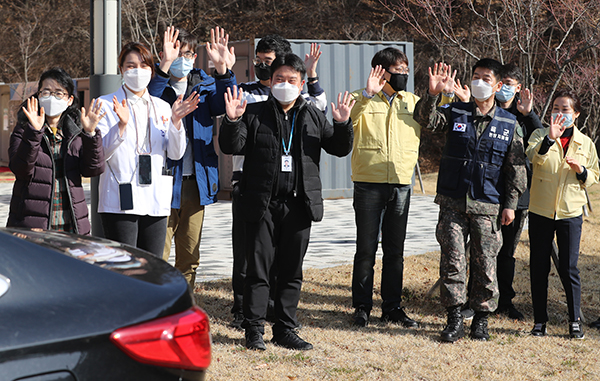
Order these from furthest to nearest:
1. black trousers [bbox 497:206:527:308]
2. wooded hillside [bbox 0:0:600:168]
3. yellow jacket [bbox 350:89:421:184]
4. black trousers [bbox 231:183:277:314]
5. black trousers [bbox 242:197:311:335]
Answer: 1. wooded hillside [bbox 0:0:600:168]
2. black trousers [bbox 497:206:527:308]
3. yellow jacket [bbox 350:89:421:184]
4. black trousers [bbox 231:183:277:314]
5. black trousers [bbox 242:197:311:335]

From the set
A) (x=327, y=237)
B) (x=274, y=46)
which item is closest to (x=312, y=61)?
(x=274, y=46)

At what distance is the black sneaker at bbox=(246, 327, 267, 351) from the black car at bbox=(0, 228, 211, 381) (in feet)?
8.31

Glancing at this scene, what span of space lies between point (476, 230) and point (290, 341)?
63.8 inches

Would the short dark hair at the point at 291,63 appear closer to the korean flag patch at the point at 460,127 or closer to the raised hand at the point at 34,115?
the korean flag patch at the point at 460,127

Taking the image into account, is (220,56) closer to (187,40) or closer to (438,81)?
(187,40)

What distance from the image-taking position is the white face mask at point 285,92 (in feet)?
14.8

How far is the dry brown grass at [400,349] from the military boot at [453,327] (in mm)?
66

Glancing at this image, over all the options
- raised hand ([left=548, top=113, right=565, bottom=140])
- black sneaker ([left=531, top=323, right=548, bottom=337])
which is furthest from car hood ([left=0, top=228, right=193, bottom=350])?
black sneaker ([left=531, top=323, right=548, bottom=337])

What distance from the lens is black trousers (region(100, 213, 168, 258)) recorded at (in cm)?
429

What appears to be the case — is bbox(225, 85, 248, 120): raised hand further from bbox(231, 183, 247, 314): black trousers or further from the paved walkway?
the paved walkway

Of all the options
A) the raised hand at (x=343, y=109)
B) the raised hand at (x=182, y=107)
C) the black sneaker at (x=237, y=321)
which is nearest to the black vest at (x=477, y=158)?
the raised hand at (x=343, y=109)

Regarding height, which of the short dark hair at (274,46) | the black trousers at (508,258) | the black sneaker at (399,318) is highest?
the short dark hair at (274,46)

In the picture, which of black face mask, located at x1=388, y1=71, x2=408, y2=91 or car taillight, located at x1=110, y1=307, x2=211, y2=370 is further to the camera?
black face mask, located at x1=388, y1=71, x2=408, y2=91

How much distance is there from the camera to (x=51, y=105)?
4250 millimetres
